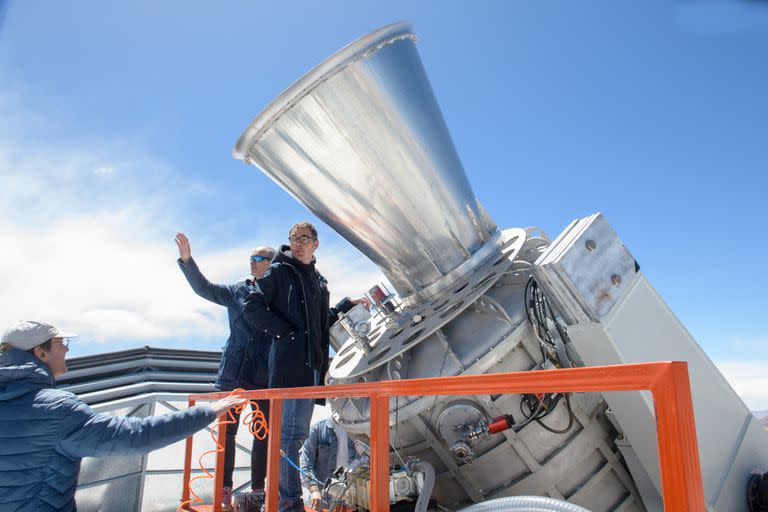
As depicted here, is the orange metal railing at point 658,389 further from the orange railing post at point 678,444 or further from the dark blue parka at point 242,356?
the dark blue parka at point 242,356

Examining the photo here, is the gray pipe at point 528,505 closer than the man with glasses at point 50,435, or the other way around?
the gray pipe at point 528,505

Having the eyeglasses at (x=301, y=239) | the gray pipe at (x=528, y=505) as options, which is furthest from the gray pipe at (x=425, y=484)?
the eyeglasses at (x=301, y=239)

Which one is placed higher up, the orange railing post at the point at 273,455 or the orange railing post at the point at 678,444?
the orange railing post at the point at 273,455

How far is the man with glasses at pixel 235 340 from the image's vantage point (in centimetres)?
470

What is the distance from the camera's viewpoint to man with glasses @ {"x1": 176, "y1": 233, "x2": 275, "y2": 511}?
4704mm

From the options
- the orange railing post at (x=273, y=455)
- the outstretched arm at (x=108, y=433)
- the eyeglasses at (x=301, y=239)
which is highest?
the eyeglasses at (x=301, y=239)

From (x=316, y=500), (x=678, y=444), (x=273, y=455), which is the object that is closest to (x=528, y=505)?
(x=678, y=444)

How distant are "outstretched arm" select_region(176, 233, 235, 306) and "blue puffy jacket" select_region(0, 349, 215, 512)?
2.41 m

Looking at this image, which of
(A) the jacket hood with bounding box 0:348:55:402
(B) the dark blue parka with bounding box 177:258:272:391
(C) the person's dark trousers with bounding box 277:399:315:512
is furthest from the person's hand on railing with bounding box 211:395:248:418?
(B) the dark blue parka with bounding box 177:258:272:391

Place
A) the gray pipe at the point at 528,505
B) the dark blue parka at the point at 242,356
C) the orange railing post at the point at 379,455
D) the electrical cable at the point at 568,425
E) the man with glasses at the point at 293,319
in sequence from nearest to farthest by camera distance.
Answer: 1. the gray pipe at the point at 528,505
2. the orange railing post at the point at 379,455
3. the electrical cable at the point at 568,425
4. the man with glasses at the point at 293,319
5. the dark blue parka at the point at 242,356

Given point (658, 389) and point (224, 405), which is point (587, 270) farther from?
point (224, 405)

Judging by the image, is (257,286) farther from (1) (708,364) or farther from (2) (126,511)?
(2) (126,511)

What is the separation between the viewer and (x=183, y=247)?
16.5 ft

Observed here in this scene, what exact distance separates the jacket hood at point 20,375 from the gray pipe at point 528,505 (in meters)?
2.26
